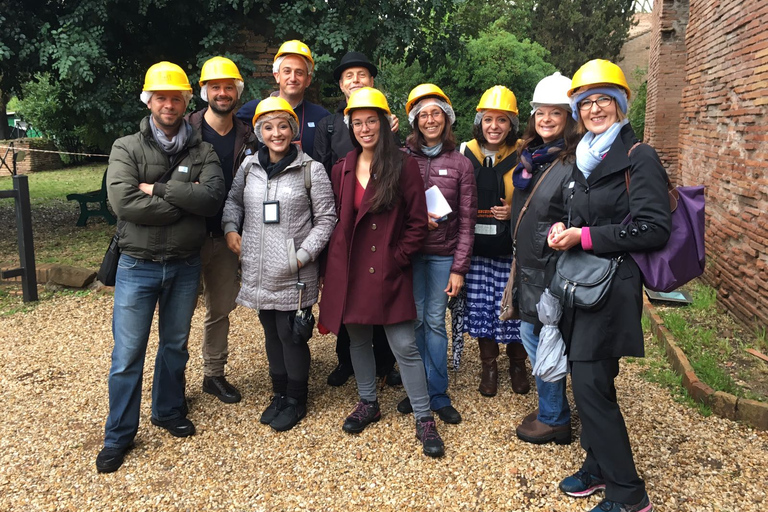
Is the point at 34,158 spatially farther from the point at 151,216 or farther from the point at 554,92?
the point at 554,92

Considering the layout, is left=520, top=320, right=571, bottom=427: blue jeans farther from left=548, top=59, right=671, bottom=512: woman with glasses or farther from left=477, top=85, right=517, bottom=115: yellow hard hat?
left=477, top=85, right=517, bottom=115: yellow hard hat

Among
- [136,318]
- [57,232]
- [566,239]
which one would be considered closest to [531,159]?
[566,239]

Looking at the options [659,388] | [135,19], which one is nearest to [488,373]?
[659,388]

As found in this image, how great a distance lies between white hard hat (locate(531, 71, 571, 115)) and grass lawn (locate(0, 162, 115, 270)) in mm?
6661

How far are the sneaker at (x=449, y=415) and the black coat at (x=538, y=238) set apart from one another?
0.92 metres

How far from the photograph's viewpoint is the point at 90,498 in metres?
3.04

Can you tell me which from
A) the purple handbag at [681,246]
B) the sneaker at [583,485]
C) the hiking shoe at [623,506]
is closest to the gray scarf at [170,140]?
the purple handbag at [681,246]

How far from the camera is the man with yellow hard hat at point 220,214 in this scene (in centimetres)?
365

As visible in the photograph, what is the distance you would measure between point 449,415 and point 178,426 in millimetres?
1734

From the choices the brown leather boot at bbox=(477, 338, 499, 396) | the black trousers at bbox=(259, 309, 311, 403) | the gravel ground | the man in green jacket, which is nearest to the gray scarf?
the man in green jacket

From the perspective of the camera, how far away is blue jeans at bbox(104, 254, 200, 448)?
128 inches

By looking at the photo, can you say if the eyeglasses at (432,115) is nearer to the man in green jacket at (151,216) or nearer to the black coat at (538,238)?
the black coat at (538,238)

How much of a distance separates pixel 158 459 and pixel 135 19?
23.6 feet

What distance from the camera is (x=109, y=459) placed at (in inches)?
129
